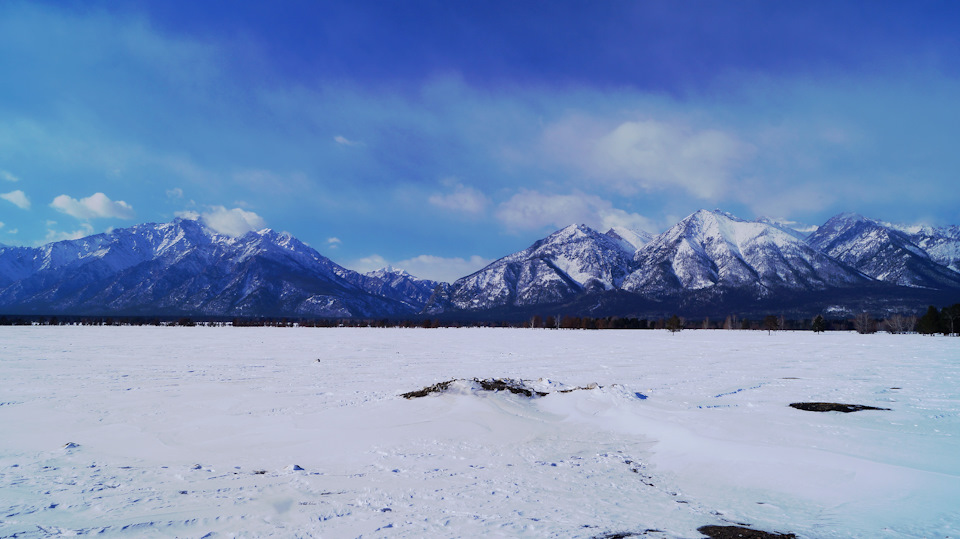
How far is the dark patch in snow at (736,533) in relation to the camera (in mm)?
6594

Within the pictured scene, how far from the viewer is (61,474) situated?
9227 millimetres

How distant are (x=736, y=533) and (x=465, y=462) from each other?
562cm

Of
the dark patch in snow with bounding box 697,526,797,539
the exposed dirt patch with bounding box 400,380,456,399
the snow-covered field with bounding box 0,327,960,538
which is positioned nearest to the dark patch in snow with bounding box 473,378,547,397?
the snow-covered field with bounding box 0,327,960,538

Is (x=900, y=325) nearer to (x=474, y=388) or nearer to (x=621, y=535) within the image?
(x=474, y=388)

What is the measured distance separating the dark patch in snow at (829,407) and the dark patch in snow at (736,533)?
37.9 feet

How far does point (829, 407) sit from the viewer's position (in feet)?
54.0

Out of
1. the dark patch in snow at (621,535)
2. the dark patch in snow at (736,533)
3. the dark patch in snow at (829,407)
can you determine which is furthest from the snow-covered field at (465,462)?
the dark patch in snow at (829,407)

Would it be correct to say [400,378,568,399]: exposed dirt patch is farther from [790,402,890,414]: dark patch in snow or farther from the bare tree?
the bare tree

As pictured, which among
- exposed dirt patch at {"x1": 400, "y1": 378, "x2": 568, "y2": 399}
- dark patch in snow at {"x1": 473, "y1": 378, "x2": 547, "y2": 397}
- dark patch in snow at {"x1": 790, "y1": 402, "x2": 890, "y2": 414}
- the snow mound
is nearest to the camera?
dark patch in snow at {"x1": 790, "y1": 402, "x2": 890, "y2": 414}

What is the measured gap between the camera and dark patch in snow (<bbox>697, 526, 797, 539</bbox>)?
6.59 meters

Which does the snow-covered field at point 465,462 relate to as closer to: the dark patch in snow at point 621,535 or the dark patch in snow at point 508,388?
the dark patch in snow at point 621,535

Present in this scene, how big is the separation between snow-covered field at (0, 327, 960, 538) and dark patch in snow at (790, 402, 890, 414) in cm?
60

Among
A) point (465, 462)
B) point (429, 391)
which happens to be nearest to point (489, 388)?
point (429, 391)

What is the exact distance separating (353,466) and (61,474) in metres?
5.50
